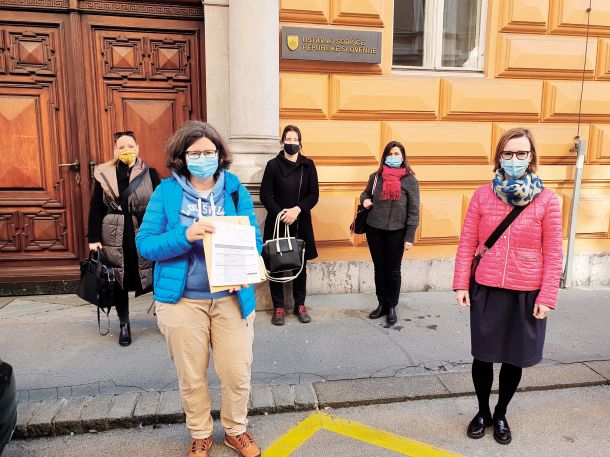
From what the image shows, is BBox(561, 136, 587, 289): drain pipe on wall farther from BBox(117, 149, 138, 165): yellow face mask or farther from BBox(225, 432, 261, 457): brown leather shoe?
BBox(117, 149, 138, 165): yellow face mask

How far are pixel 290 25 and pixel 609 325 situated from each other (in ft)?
14.9

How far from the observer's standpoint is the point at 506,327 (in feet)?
9.00

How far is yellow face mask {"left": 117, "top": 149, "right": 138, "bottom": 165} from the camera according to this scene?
153 inches

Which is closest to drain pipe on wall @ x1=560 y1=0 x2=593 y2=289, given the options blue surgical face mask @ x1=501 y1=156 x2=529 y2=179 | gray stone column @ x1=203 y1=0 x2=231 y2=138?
blue surgical face mask @ x1=501 y1=156 x2=529 y2=179

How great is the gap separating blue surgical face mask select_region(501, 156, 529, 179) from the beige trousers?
1.65 metres

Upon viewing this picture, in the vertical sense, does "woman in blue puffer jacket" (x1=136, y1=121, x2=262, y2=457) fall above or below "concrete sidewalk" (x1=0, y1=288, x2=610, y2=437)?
above

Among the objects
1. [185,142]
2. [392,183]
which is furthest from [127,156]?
[392,183]

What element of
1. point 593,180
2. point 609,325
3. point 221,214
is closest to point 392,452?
point 221,214

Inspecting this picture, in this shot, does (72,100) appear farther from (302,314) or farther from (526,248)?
(526,248)

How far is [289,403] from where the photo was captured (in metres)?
3.18

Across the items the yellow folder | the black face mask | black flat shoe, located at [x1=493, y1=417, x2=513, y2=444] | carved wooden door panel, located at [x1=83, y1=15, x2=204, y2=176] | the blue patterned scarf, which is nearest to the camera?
the yellow folder

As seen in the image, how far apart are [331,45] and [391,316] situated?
2969 millimetres

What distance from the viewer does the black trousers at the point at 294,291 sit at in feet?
15.5

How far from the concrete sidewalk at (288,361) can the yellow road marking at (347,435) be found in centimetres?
17
